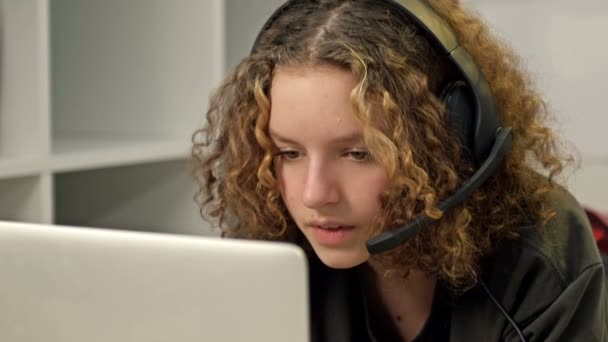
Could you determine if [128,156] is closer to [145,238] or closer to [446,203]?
[446,203]

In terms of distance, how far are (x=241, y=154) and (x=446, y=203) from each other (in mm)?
237

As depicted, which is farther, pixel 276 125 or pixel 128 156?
pixel 128 156

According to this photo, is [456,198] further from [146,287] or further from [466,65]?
[146,287]

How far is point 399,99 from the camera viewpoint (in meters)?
0.88

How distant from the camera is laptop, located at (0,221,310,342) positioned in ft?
1.68

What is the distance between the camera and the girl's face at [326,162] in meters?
0.85

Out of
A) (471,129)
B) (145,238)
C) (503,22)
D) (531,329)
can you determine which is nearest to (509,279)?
(531,329)

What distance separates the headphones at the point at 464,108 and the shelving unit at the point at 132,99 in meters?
0.80

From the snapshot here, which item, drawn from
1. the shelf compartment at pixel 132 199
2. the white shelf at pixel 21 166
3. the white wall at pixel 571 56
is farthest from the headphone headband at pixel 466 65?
the white wall at pixel 571 56

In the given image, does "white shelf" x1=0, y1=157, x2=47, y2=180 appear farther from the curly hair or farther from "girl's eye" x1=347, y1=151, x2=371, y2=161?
"girl's eye" x1=347, y1=151, x2=371, y2=161

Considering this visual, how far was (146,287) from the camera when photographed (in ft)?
1.79

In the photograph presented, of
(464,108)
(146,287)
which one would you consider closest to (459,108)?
(464,108)

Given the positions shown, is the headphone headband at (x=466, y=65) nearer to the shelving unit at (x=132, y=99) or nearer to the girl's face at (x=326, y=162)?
the girl's face at (x=326, y=162)

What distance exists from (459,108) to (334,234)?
0.57 ft
